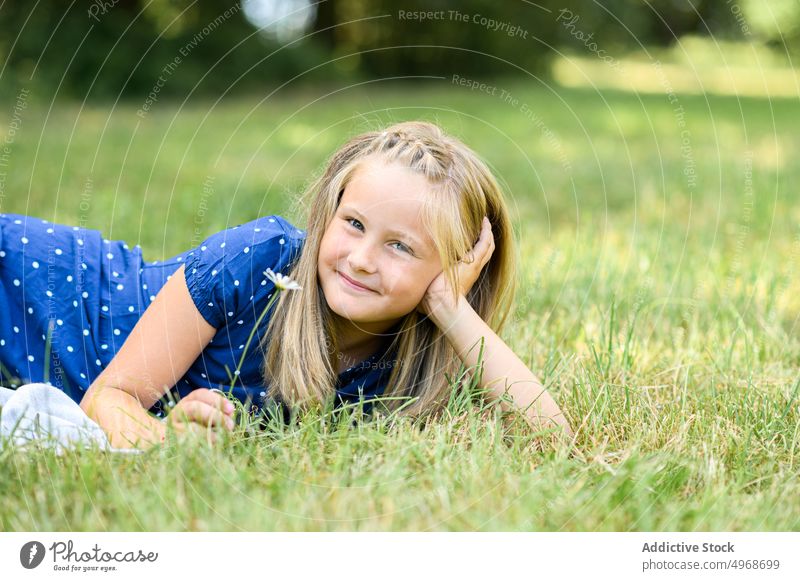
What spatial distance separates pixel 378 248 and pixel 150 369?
0.56m

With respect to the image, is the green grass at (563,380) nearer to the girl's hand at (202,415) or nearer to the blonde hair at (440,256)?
the girl's hand at (202,415)

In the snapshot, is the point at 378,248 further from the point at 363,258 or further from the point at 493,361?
the point at 493,361

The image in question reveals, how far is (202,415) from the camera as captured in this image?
1653mm

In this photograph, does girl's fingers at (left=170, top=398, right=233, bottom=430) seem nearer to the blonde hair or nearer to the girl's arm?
the girl's arm

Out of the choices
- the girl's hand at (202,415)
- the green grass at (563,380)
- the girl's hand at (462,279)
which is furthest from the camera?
the girl's hand at (462,279)

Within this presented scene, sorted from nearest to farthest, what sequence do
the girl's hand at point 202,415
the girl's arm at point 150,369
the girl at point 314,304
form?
the girl's hand at point 202,415 → the girl's arm at point 150,369 → the girl at point 314,304

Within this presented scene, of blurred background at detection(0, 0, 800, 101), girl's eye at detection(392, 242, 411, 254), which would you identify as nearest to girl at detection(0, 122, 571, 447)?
girl's eye at detection(392, 242, 411, 254)

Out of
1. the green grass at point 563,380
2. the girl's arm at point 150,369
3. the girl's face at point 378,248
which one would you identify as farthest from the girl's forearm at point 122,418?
→ the girl's face at point 378,248

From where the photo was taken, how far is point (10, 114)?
682cm

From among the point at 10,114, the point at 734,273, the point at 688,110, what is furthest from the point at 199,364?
the point at 688,110

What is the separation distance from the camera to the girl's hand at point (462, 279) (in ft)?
6.52

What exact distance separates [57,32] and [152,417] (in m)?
8.37

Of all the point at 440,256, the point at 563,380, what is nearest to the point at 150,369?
the point at 440,256
